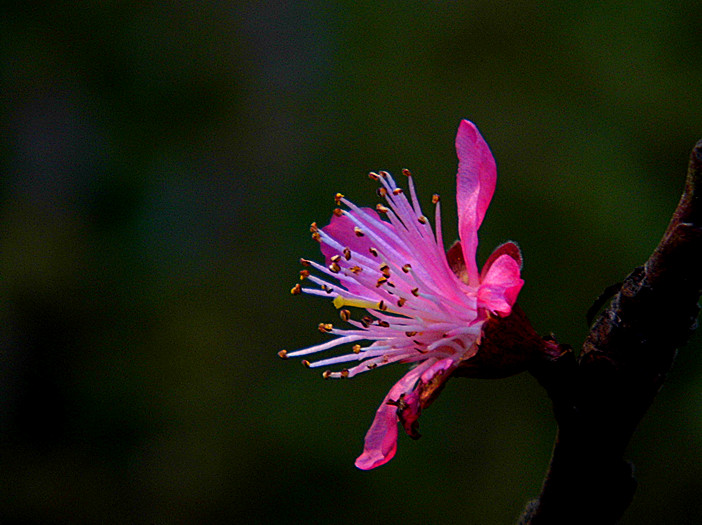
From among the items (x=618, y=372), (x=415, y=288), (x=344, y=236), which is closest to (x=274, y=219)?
(x=344, y=236)

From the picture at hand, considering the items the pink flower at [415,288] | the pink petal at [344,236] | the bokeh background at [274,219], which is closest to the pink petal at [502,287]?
the pink flower at [415,288]

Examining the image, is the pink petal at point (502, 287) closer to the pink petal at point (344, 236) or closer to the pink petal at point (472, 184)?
the pink petal at point (472, 184)

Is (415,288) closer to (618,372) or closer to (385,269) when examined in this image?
(385,269)

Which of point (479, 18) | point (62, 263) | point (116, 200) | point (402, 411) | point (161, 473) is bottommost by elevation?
Result: point (161, 473)

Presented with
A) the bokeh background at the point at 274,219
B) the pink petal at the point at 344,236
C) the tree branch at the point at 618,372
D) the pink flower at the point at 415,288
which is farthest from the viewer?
the bokeh background at the point at 274,219

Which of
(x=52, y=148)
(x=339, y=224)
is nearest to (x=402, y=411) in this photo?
(x=339, y=224)

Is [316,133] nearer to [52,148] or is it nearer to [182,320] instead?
[182,320]

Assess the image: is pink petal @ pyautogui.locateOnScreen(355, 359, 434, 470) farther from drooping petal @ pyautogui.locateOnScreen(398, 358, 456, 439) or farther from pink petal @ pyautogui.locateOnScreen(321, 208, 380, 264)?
pink petal @ pyautogui.locateOnScreen(321, 208, 380, 264)
